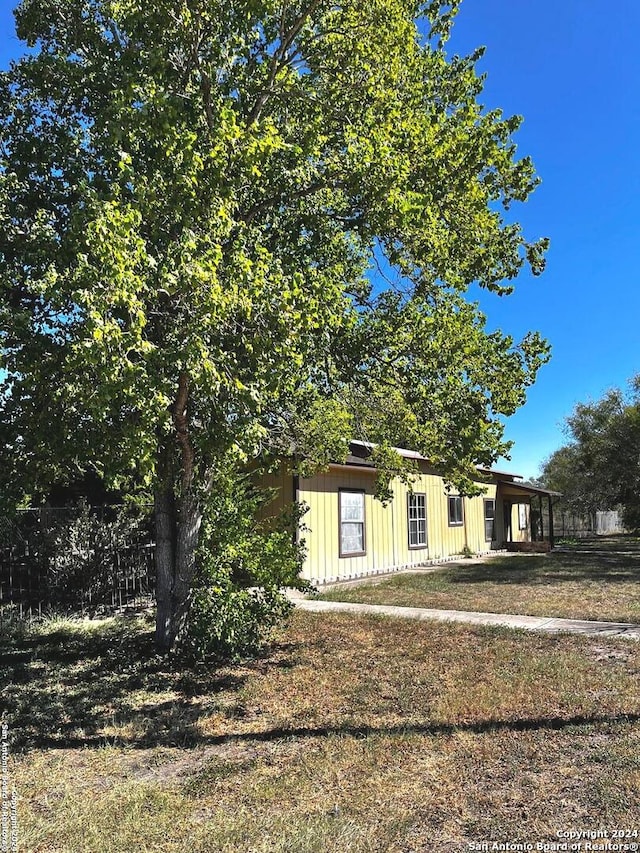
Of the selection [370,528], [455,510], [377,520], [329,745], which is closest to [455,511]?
[455,510]

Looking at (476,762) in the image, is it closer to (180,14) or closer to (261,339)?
(261,339)

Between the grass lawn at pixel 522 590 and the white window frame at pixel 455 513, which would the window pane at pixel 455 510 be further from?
the grass lawn at pixel 522 590

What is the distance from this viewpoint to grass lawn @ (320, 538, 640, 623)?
36.9ft

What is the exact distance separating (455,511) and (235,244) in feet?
61.3

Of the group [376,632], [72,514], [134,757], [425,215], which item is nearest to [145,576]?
[72,514]

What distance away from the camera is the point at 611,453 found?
31078 millimetres

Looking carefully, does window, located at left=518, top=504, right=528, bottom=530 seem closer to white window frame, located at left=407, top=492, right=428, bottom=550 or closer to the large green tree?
white window frame, located at left=407, top=492, right=428, bottom=550

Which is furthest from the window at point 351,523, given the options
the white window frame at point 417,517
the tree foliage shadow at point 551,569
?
the white window frame at point 417,517

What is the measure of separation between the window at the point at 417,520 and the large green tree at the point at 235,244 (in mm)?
10595

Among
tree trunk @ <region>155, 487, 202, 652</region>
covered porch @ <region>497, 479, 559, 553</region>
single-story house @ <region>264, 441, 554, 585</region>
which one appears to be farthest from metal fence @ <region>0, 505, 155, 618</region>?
covered porch @ <region>497, 479, 559, 553</region>

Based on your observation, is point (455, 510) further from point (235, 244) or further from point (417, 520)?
point (235, 244)

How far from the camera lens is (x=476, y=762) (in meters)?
4.86

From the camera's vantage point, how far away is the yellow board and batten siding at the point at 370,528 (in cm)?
1459

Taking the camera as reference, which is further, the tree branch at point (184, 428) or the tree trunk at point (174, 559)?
the tree trunk at point (174, 559)
